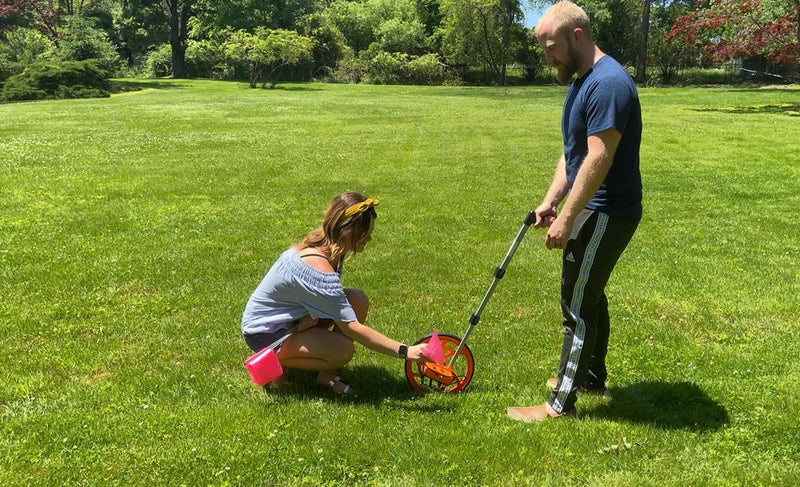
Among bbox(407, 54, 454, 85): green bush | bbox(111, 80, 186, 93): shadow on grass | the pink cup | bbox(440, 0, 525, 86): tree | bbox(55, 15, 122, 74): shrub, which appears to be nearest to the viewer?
the pink cup

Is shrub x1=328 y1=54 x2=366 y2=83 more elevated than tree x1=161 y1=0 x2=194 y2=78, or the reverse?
tree x1=161 y1=0 x2=194 y2=78

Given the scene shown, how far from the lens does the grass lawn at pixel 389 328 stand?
3.28 metres

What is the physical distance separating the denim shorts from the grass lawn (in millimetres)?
339

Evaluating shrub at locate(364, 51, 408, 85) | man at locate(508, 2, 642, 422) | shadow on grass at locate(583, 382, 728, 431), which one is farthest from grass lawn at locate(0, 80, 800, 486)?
shrub at locate(364, 51, 408, 85)

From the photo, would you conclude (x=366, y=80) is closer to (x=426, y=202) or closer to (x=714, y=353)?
(x=426, y=202)

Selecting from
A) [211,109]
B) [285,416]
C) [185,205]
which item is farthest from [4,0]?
[285,416]

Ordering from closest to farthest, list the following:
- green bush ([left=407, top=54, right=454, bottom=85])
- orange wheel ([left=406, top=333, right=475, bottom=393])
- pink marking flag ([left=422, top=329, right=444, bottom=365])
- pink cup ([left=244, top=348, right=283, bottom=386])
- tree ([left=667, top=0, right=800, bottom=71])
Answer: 1. pink marking flag ([left=422, top=329, right=444, bottom=365])
2. pink cup ([left=244, top=348, right=283, bottom=386])
3. orange wheel ([left=406, top=333, right=475, bottom=393])
4. tree ([left=667, top=0, right=800, bottom=71])
5. green bush ([left=407, top=54, right=454, bottom=85])

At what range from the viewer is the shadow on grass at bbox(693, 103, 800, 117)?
22.2 metres

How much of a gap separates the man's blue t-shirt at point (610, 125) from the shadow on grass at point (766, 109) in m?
22.3

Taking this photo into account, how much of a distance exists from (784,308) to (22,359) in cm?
621

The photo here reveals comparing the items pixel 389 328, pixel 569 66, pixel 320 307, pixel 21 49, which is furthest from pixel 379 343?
pixel 21 49

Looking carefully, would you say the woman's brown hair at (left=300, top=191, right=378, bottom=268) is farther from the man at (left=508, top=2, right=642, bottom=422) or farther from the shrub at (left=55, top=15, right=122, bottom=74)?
the shrub at (left=55, top=15, right=122, bottom=74)

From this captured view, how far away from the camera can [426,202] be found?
9516 millimetres

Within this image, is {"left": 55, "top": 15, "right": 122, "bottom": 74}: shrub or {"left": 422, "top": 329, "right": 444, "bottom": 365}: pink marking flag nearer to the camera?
{"left": 422, "top": 329, "right": 444, "bottom": 365}: pink marking flag
